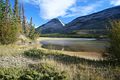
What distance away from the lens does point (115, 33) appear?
14484 millimetres

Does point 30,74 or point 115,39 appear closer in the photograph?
point 30,74

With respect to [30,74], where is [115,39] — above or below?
above

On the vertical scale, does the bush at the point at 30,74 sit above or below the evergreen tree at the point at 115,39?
below

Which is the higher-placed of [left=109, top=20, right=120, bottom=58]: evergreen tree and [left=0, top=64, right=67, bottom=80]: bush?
[left=109, top=20, right=120, bottom=58]: evergreen tree

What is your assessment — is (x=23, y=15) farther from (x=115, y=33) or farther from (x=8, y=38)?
(x=115, y=33)

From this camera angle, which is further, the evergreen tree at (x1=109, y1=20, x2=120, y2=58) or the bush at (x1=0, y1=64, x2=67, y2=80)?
the evergreen tree at (x1=109, y1=20, x2=120, y2=58)

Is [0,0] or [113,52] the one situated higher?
[0,0]

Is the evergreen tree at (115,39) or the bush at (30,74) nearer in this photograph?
the bush at (30,74)

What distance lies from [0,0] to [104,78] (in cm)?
5890

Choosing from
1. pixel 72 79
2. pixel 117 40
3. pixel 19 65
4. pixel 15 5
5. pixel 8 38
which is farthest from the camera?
pixel 15 5

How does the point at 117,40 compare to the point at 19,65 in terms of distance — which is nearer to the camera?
the point at 19,65

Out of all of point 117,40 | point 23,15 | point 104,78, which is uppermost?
point 23,15

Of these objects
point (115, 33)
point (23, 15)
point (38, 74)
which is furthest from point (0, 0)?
point (38, 74)

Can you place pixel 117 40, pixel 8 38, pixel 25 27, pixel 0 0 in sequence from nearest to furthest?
pixel 117 40
pixel 8 38
pixel 0 0
pixel 25 27
